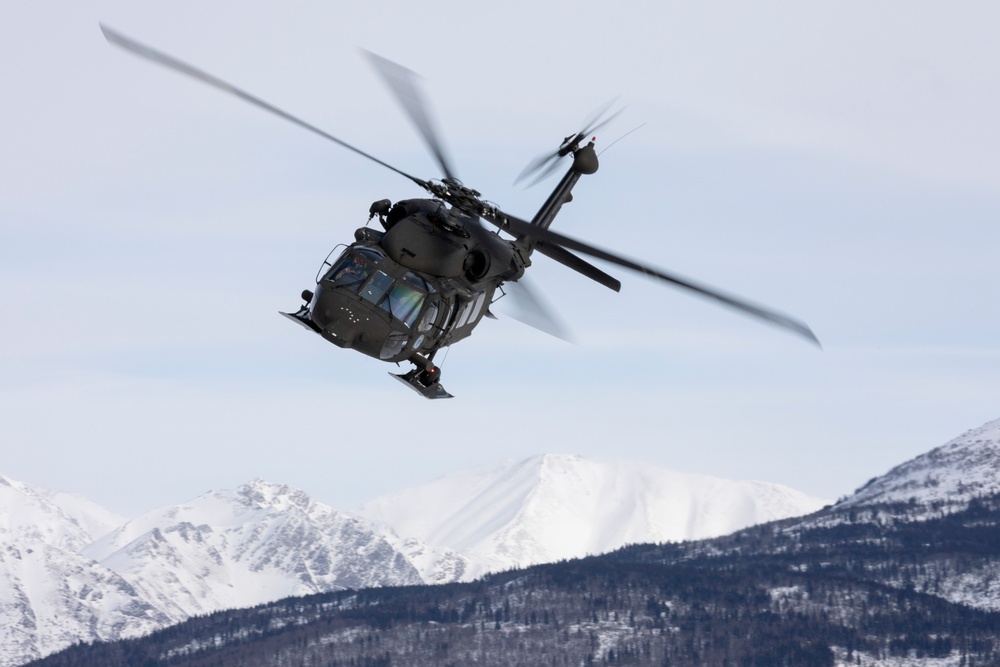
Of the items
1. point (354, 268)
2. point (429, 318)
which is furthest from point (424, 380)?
point (354, 268)

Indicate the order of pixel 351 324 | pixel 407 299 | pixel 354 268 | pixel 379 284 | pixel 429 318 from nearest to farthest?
1. pixel 351 324
2. pixel 379 284
3. pixel 407 299
4. pixel 354 268
5. pixel 429 318

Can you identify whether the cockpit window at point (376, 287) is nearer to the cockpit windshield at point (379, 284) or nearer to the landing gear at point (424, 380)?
the cockpit windshield at point (379, 284)

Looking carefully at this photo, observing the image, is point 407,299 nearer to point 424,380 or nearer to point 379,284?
point 379,284

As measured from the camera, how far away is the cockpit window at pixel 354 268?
168 feet

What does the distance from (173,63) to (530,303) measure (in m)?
17.6

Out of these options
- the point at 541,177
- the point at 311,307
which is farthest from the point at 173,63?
the point at 541,177

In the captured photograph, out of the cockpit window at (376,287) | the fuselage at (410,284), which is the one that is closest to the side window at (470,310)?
the fuselage at (410,284)

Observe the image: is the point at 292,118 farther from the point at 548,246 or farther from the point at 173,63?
the point at 548,246

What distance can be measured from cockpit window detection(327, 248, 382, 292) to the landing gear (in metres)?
3.34

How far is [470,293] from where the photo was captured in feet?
178

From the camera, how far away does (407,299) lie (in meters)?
51.5

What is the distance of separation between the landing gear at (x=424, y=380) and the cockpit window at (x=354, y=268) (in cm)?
334

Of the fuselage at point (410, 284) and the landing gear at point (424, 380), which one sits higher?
the fuselage at point (410, 284)

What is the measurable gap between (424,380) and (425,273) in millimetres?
3695
